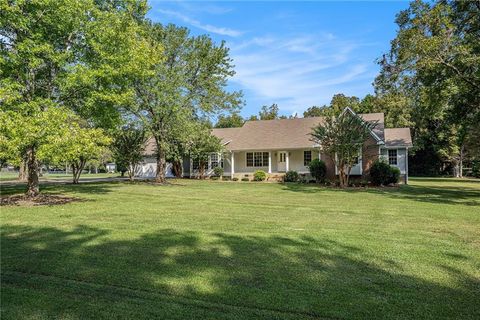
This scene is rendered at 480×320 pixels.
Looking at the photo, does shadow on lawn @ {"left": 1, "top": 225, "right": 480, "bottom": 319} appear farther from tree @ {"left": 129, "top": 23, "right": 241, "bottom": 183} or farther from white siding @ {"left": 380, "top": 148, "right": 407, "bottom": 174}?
white siding @ {"left": 380, "top": 148, "right": 407, "bottom": 174}

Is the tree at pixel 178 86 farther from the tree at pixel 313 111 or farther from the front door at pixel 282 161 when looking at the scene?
the tree at pixel 313 111

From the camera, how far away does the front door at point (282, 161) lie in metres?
32.4

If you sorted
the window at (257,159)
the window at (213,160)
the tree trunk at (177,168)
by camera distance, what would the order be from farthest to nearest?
the tree trunk at (177,168), the window at (213,160), the window at (257,159)

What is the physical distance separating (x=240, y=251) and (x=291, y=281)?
5.56 feet

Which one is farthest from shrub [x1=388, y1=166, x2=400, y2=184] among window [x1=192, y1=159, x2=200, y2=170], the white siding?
window [x1=192, y1=159, x2=200, y2=170]

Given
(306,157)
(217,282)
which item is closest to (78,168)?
(306,157)

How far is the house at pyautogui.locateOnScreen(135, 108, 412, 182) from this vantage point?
28.8 metres

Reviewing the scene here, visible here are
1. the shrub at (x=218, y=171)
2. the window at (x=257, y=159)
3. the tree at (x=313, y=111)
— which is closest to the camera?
the window at (x=257, y=159)

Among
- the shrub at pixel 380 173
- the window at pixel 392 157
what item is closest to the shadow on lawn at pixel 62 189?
the shrub at pixel 380 173

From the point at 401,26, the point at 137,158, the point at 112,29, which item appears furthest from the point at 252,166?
the point at 112,29

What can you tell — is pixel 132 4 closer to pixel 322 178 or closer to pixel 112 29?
pixel 112 29

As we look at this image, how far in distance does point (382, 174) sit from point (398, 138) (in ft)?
25.1

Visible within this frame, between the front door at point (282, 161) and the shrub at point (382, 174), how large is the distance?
8413 millimetres

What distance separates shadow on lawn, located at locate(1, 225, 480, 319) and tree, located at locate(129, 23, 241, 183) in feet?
60.7
